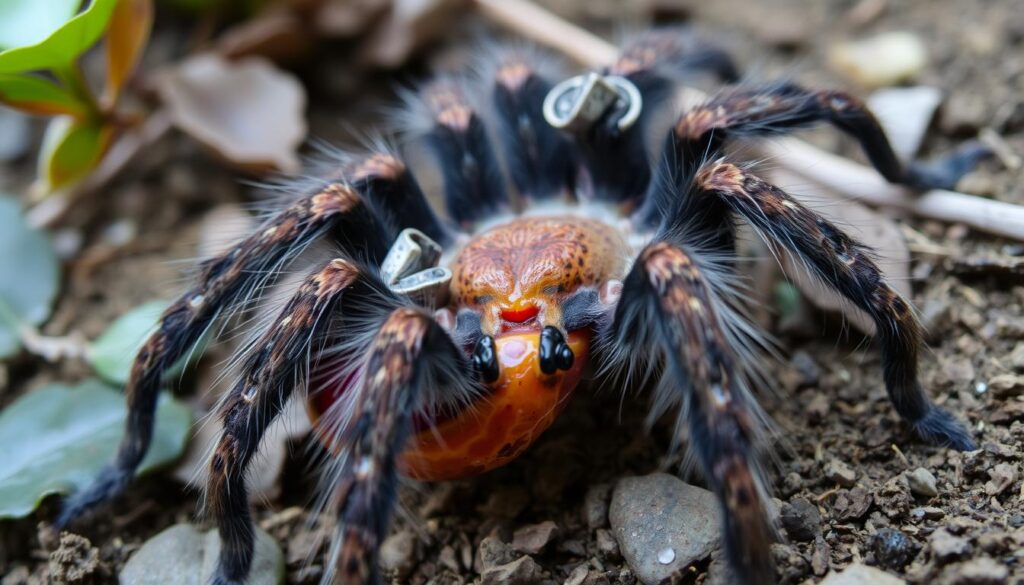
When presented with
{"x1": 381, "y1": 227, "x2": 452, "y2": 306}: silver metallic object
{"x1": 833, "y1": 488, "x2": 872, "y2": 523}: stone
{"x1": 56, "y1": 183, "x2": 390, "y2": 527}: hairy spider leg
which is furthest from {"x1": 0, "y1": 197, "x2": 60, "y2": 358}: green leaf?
{"x1": 833, "y1": 488, "x2": 872, "y2": 523}: stone

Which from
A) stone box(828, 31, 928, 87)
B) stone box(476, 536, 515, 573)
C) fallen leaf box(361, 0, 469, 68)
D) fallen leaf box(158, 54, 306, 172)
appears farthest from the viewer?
fallen leaf box(361, 0, 469, 68)

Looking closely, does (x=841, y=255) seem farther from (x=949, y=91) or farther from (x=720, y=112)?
(x=949, y=91)

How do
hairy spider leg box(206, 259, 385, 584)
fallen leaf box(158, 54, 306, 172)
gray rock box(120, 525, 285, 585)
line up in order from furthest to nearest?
fallen leaf box(158, 54, 306, 172), gray rock box(120, 525, 285, 585), hairy spider leg box(206, 259, 385, 584)

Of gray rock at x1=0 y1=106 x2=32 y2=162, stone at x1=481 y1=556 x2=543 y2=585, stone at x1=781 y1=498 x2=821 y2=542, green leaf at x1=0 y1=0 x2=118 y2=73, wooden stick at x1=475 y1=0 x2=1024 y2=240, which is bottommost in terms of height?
stone at x1=781 y1=498 x2=821 y2=542

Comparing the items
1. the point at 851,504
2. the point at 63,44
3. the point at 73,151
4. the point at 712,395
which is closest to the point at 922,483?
the point at 851,504

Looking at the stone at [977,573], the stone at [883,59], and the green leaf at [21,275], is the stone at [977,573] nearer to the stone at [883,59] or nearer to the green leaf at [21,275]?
the stone at [883,59]

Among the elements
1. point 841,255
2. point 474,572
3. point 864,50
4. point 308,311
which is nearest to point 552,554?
point 474,572

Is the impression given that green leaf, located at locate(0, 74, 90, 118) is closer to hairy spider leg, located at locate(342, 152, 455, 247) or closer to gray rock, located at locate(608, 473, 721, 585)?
hairy spider leg, located at locate(342, 152, 455, 247)
